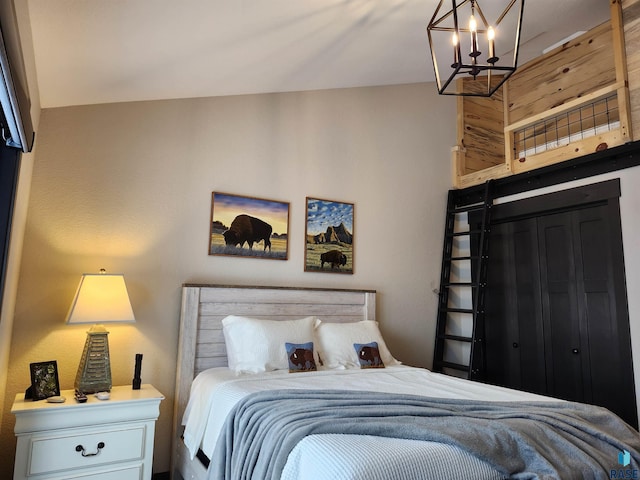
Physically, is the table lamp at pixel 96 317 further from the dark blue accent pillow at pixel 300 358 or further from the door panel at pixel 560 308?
the door panel at pixel 560 308

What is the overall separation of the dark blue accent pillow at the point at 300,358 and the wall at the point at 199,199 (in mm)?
651

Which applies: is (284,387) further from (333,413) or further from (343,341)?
(343,341)

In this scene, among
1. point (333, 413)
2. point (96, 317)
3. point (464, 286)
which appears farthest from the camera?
point (464, 286)

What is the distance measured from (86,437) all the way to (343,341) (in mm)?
1644

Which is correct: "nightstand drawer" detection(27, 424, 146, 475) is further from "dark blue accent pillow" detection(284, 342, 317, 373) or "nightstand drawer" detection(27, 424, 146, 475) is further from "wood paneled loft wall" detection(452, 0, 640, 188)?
"wood paneled loft wall" detection(452, 0, 640, 188)

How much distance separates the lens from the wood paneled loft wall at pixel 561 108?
2.95m

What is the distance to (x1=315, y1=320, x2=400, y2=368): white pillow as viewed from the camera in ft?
9.84

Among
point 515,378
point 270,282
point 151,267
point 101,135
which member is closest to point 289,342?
point 270,282

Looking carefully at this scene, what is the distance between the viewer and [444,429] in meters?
1.50

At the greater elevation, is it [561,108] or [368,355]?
[561,108]

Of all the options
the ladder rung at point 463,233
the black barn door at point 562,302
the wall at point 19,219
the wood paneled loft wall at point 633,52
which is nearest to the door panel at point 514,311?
the black barn door at point 562,302

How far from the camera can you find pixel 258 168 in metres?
3.35

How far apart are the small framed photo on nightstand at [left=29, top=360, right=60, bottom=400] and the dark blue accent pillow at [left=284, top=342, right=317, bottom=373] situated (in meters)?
1.29

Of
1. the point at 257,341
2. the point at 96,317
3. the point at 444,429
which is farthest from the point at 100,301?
the point at 444,429
